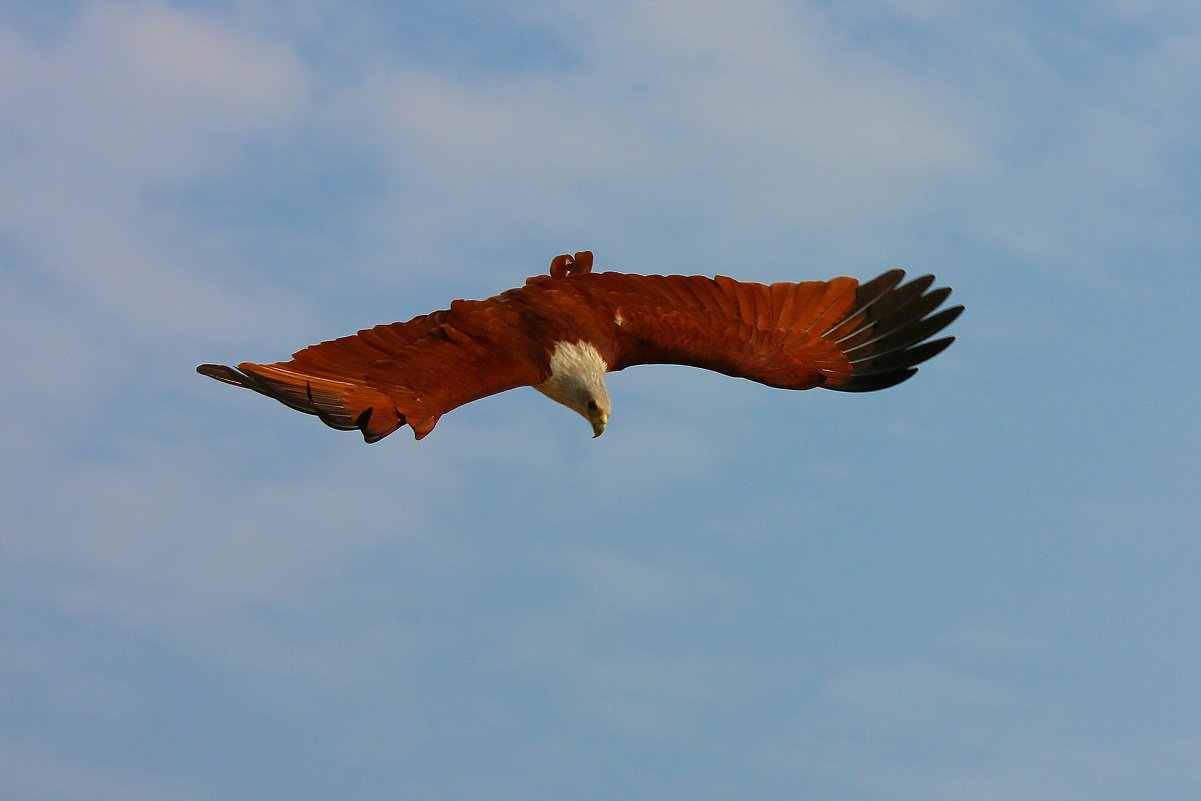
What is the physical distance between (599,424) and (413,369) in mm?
1551

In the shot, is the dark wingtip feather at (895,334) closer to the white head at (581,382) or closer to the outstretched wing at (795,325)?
the outstretched wing at (795,325)

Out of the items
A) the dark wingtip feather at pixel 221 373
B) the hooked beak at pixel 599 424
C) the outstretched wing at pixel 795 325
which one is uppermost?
the outstretched wing at pixel 795 325

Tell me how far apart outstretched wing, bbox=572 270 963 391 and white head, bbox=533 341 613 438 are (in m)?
0.40

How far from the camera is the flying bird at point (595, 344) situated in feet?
37.9

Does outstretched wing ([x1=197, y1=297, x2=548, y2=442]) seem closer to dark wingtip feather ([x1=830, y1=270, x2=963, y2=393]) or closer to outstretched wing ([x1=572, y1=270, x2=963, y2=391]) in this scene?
outstretched wing ([x1=572, y1=270, x2=963, y2=391])

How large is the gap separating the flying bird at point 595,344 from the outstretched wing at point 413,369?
1 centimetres

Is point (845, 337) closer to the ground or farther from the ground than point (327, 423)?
farther from the ground

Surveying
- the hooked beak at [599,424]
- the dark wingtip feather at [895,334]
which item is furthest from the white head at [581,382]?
the dark wingtip feather at [895,334]

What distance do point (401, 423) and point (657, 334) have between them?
2.30 metres

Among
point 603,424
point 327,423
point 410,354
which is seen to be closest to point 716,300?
point 603,424

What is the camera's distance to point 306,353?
11.8 meters

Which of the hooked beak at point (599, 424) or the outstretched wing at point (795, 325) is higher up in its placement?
the outstretched wing at point (795, 325)

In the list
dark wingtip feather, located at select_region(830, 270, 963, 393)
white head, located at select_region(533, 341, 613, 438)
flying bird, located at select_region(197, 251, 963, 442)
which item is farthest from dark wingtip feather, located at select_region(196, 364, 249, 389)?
dark wingtip feather, located at select_region(830, 270, 963, 393)

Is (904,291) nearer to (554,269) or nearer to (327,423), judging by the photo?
(554,269)
